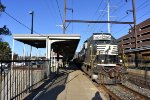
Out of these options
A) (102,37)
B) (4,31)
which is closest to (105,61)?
(102,37)

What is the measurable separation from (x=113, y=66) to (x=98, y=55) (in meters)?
1.52

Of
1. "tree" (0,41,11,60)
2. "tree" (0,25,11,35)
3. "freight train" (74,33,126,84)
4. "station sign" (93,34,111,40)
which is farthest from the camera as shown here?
"tree" (0,25,11,35)

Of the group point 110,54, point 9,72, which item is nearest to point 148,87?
point 110,54

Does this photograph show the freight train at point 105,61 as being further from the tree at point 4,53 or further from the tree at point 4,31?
the tree at point 4,31

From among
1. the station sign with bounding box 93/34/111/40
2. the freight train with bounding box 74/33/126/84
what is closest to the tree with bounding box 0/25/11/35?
the freight train with bounding box 74/33/126/84

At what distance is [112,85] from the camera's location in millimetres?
22953

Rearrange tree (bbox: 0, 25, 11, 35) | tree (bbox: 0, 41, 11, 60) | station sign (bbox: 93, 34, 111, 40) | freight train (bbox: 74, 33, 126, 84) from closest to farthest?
freight train (bbox: 74, 33, 126, 84) < station sign (bbox: 93, 34, 111, 40) < tree (bbox: 0, 41, 11, 60) < tree (bbox: 0, 25, 11, 35)

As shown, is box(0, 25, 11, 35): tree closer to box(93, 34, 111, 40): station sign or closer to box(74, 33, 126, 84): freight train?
box(74, 33, 126, 84): freight train

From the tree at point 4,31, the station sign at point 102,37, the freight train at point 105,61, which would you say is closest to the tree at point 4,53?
the tree at point 4,31

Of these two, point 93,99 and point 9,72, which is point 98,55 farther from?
point 9,72

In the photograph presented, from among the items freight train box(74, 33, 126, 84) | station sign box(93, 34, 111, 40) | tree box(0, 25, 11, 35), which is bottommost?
freight train box(74, 33, 126, 84)

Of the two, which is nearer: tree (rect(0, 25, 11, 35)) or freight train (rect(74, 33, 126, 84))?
freight train (rect(74, 33, 126, 84))

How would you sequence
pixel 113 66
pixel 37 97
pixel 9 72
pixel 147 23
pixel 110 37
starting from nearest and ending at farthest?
pixel 9 72
pixel 37 97
pixel 113 66
pixel 110 37
pixel 147 23

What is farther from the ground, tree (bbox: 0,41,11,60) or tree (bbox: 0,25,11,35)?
tree (bbox: 0,25,11,35)
